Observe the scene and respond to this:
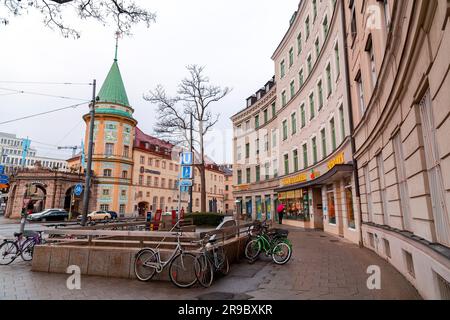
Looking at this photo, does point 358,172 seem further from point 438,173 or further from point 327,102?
point 438,173

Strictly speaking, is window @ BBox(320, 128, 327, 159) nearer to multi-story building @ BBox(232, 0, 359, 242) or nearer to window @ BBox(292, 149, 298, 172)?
multi-story building @ BBox(232, 0, 359, 242)

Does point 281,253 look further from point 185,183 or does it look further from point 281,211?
point 281,211

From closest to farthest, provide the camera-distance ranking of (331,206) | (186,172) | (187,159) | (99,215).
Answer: (186,172) → (187,159) → (331,206) → (99,215)

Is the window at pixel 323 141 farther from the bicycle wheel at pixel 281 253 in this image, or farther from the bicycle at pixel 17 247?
the bicycle at pixel 17 247

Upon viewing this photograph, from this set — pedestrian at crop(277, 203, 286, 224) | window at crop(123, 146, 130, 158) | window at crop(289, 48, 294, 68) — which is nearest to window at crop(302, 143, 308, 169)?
pedestrian at crop(277, 203, 286, 224)

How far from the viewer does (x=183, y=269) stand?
5.90 m

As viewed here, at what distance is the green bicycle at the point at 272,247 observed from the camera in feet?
26.5

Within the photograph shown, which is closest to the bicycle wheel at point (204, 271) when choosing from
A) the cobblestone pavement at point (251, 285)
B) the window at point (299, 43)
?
the cobblestone pavement at point (251, 285)

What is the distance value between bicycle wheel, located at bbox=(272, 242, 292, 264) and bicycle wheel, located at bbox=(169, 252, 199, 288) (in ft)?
10.2

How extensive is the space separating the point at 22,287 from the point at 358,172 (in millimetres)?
11676

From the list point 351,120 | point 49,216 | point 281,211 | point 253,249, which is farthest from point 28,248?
point 49,216

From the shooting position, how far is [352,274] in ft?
22.0

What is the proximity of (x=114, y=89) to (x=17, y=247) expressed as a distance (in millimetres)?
43574
